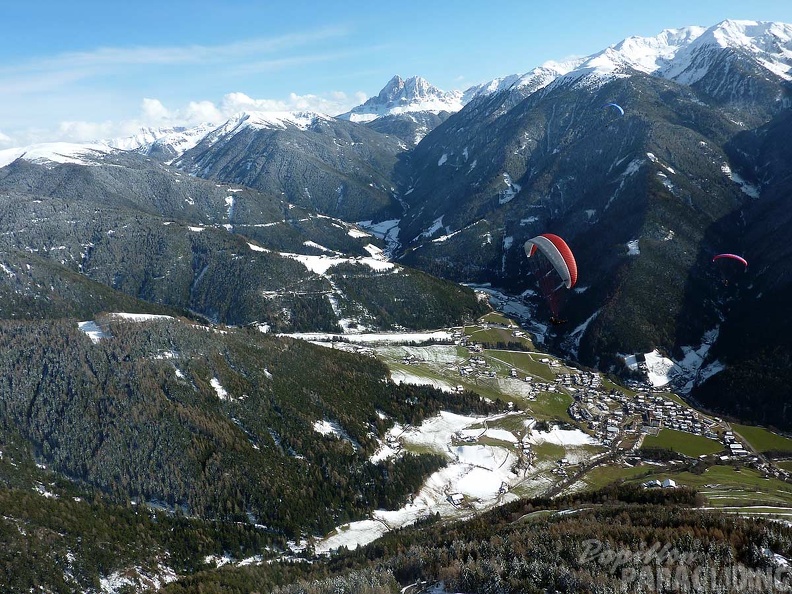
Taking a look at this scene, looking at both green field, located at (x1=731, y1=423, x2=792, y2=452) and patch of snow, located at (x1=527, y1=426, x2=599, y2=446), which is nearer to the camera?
green field, located at (x1=731, y1=423, x2=792, y2=452)

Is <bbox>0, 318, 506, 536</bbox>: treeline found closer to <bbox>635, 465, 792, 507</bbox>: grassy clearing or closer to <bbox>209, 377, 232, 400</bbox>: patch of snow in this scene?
<bbox>209, 377, 232, 400</bbox>: patch of snow

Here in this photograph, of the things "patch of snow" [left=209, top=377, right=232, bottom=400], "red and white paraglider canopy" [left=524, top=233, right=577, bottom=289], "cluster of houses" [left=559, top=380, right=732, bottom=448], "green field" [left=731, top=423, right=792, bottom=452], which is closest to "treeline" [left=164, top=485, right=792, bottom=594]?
"red and white paraglider canopy" [left=524, top=233, right=577, bottom=289]

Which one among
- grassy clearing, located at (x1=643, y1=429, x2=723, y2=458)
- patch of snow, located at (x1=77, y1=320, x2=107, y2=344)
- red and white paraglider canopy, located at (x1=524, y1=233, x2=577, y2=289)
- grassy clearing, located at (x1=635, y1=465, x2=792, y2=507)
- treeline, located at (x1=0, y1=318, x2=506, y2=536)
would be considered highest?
red and white paraglider canopy, located at (x1=524, y1=233, x2=577, y2=289)

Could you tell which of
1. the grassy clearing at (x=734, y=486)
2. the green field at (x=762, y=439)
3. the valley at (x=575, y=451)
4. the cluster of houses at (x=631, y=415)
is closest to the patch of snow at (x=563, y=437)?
the valley at (x=575, y=451)

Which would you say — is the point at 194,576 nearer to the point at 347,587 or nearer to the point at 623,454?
the point at 347,587

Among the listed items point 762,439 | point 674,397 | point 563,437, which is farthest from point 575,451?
point 674,397

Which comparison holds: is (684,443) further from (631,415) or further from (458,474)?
(458,474)
